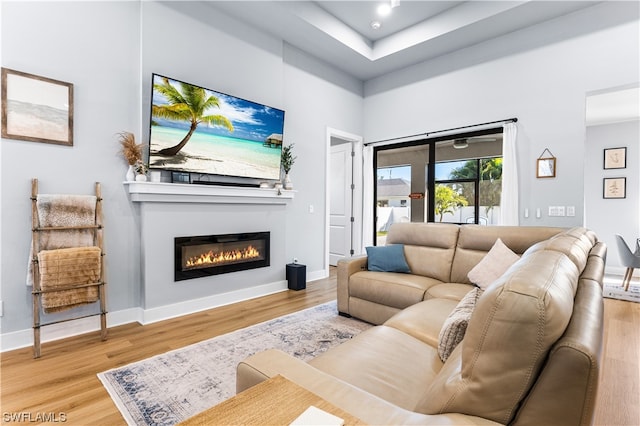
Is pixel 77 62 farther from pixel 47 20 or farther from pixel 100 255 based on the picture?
pixel 100 255

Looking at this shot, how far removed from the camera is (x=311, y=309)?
346 cm

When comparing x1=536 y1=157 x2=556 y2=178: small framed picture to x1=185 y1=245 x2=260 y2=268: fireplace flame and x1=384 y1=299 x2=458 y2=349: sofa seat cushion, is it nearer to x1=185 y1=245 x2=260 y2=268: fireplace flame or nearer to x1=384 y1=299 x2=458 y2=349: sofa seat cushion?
x1=384 y1=299 x2=458 y2=349: sofa seat cushion

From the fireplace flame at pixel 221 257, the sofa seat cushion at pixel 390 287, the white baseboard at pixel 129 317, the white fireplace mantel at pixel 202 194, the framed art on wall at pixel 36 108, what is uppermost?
the framed art on wall at pixel 36 108

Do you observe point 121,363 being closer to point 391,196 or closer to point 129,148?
point 129,148

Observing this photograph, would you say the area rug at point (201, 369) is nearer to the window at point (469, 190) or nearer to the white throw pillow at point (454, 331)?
the white throw pillow at point (454, 331)

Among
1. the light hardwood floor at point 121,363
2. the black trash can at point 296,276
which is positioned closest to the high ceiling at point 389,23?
the black trash can at point 296,276

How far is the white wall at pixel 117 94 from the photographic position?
2.51 m

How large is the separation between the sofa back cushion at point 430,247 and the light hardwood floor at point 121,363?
131 cm

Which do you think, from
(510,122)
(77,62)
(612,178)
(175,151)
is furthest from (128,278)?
(612,178)

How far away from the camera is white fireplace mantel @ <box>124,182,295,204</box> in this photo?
9.89 feet

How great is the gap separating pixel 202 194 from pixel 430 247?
8.23ft

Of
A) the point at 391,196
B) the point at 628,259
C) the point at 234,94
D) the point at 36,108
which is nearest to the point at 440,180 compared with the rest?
the point at 391,196

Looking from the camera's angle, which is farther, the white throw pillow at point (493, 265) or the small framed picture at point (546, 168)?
the small framed picture at point (546, 168)

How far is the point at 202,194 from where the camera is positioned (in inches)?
134
